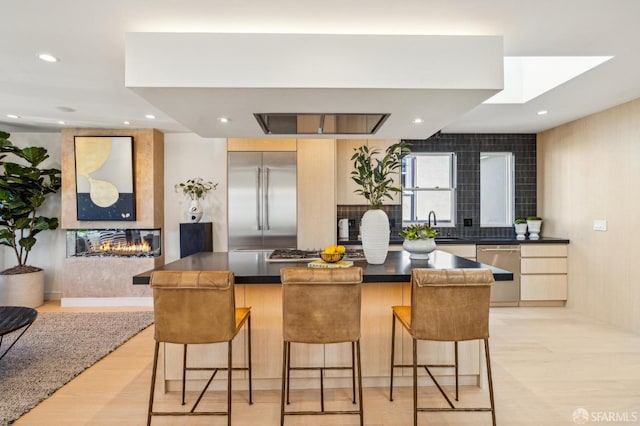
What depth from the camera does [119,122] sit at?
14.9 feet

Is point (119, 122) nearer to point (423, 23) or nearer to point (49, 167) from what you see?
point (49, 167)

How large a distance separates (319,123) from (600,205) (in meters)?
3.58

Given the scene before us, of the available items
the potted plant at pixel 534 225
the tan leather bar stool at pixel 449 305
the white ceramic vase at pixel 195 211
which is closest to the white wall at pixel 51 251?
the white ceramic vase at pixel 195 211

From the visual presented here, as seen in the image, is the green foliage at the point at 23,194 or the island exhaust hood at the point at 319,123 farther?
the green foliage at the point at 23,194

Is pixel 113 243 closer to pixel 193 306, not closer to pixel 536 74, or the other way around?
pixel 193 306

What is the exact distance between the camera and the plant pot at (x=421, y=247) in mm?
2695

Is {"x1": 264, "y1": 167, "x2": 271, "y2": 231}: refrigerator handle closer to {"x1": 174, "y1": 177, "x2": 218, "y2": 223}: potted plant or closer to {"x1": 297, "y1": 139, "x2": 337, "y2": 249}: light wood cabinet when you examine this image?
{"x1": 297, "y1": 139, "x2": 337, "y2": 249}: light wood cabinet

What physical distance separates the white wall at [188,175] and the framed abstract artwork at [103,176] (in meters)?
0.55

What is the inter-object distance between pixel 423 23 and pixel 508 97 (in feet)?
6.92

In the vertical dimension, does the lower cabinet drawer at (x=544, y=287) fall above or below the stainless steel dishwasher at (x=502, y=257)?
below

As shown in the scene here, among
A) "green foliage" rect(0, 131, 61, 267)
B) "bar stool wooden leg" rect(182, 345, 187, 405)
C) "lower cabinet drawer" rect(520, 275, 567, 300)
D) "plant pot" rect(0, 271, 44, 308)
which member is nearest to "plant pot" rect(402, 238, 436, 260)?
"bar stool wooden leg" rect(182, 345, 187, 405)

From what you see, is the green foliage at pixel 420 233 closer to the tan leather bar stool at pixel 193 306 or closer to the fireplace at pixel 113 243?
the tan leather bar stool at pixel 193 306

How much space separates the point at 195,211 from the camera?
497cm

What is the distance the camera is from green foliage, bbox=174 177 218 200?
5039 millimetres
